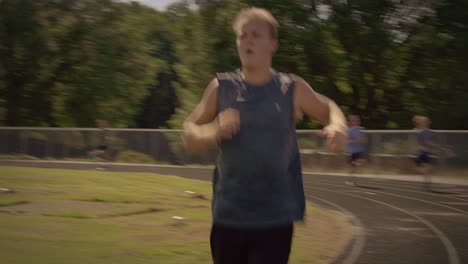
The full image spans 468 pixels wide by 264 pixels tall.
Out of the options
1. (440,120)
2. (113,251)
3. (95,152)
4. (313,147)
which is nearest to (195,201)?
(113,251)

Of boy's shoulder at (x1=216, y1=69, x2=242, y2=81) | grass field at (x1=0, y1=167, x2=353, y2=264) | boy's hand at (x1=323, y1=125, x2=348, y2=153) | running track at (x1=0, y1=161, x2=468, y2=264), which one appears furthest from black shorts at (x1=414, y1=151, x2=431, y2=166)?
boy's shoulder at (x1=216, y1=69, x2=242, y2=81)

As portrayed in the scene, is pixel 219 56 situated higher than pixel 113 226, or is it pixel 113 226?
pixel 113 226

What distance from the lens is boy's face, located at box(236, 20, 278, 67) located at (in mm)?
3277

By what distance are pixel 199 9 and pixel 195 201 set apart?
25153mm

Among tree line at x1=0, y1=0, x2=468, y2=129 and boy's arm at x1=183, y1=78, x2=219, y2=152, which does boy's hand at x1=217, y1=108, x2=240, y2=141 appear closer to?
boy's arm at x1=183, y1=78, x2=219, y2=152

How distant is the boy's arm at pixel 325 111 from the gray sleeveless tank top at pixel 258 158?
66 millimetres

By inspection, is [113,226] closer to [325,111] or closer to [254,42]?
[325,111]

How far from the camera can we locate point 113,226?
9828 millimetres

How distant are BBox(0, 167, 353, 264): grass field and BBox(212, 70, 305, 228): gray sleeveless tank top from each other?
4.36 meters

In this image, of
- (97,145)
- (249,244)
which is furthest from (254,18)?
(97,145)

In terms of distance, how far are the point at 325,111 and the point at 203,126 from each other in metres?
0.67

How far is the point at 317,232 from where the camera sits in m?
11.1

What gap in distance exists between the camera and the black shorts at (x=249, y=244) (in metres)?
3.29

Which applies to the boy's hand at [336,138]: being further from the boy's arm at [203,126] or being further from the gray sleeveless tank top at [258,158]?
the boy's arm at [203,126]
